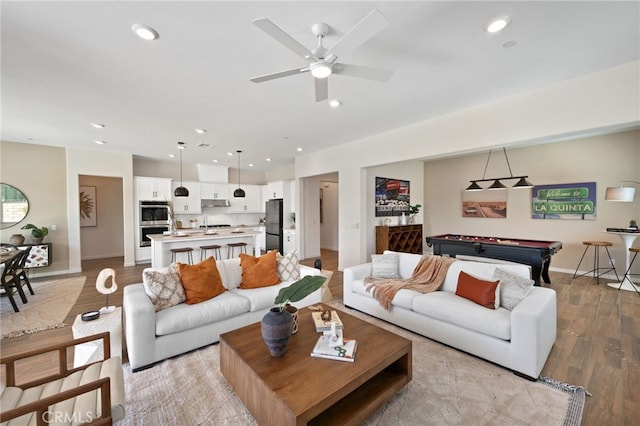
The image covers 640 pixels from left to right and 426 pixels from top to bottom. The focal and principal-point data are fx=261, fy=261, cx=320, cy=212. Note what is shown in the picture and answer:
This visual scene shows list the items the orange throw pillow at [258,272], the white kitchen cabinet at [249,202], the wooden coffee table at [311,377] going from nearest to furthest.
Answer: the wooden coffee table at [311,377]
the orange throw pillow at [258,272]
the white kitchen cabinet at [249,202]

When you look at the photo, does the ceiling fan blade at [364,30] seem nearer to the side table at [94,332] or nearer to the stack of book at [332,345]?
the stack of book at [332,345]

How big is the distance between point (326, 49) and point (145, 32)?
145cm

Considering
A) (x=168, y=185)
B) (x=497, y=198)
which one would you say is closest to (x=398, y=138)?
(x=497, y=198)

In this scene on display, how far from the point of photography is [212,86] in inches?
119

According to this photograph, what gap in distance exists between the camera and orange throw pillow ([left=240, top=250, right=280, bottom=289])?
3305 mm

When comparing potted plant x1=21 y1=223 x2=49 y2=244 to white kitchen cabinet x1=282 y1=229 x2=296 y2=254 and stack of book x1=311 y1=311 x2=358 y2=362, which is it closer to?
white kitchen cabinet x1=282 y1=229 x2=296 y2=254

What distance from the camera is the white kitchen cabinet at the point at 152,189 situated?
6.82 m

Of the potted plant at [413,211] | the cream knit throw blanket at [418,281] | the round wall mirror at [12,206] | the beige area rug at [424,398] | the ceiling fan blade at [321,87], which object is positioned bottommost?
the beige area rug at [424,398]

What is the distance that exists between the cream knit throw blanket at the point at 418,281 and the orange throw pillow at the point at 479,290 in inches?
12.1

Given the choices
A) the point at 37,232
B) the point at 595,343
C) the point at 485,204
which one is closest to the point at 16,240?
the point at 37,232

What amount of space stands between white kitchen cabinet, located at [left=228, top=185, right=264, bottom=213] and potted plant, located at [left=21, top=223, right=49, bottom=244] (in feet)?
14.1

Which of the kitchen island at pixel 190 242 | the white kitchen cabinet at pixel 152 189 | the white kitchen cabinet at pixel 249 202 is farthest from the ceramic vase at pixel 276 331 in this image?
the white kitchen cabinet at pixel 249 202

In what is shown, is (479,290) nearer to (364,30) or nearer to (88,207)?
(364,30)

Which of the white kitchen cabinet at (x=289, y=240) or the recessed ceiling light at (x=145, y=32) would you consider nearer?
the recessed ceiling light at (x=145, y=32)
